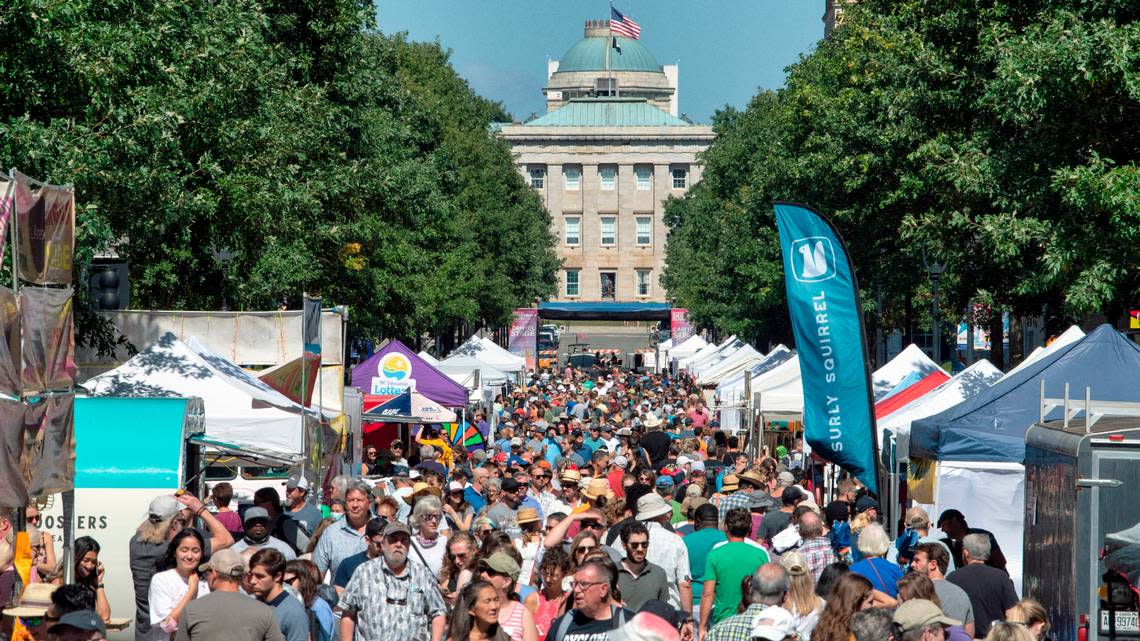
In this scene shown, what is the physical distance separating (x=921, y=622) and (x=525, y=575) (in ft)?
12.8

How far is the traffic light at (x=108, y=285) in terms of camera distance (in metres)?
18.2

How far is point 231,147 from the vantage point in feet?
70.3

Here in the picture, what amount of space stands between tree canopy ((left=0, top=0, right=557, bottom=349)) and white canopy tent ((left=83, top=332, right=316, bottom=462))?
134 centimetres

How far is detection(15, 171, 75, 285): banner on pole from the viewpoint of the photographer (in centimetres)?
1004

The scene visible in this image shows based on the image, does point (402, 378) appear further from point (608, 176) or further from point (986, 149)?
point (608, 176)

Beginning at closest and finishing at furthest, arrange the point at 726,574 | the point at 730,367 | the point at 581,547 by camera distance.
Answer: the point at 581,547, the point at 726,574, the point at 730,367

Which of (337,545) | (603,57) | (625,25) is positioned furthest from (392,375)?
(603,57)

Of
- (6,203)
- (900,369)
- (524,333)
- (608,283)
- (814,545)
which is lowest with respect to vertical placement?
(814,545)

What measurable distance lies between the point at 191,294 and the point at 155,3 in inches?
276

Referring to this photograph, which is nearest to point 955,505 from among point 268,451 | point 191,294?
point 268,451

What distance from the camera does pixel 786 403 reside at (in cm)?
2611

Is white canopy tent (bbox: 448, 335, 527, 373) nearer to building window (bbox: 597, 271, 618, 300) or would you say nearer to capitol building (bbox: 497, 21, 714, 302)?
capitol building (bbox: 497, 21, 714, 302)

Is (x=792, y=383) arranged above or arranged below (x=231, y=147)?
below

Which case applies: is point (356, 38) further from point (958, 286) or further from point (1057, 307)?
point (1057, 307)
